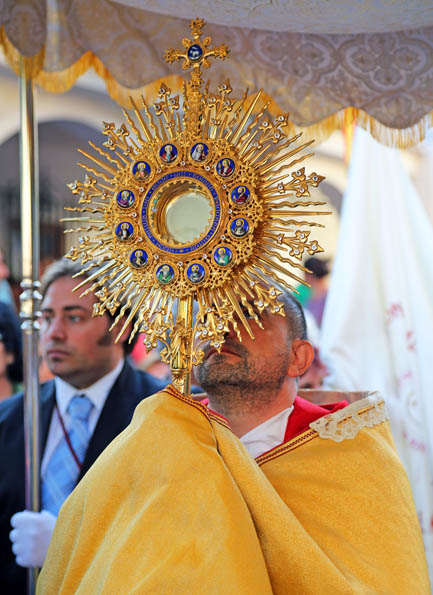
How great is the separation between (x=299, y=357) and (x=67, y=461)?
1004 mm

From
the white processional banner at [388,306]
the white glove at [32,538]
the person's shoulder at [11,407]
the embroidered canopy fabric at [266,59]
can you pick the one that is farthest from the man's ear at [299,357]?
the white processional banner at [388,306]

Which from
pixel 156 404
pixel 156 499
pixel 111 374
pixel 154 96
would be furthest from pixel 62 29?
pixel 156 499

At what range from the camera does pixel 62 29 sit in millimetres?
2490

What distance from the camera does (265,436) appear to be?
2107 millimetres

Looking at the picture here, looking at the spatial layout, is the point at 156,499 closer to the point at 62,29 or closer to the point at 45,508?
the point at 45,508

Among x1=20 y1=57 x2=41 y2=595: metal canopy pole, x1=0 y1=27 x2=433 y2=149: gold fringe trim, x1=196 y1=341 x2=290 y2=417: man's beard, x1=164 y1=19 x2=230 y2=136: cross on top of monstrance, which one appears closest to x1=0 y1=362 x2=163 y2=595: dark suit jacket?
x1=20 y1=57 x2=41 y2=595: metal canopy pole

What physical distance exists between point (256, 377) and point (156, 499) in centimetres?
56

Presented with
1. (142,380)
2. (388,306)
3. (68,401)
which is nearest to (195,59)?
(142,380)

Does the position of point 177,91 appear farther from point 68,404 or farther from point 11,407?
point 11,407

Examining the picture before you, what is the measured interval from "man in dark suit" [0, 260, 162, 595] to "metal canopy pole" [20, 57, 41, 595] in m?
0.21

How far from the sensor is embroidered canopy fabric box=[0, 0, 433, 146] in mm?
2475

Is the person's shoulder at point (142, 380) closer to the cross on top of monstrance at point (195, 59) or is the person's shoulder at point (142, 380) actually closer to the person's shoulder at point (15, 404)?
the person's shoulder at point (15, 404)

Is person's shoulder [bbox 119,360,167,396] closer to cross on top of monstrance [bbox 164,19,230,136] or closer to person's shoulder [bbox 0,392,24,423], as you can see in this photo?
person's shoulder [bbox 0,392,24,423]

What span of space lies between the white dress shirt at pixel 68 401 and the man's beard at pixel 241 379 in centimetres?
75
